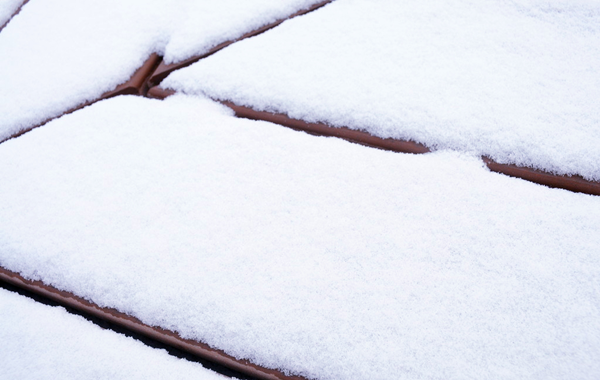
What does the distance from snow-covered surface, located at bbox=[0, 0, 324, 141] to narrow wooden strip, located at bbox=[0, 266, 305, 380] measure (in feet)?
1.00

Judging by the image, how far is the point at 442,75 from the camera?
2.11ft

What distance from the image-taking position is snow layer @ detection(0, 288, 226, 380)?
0.48m

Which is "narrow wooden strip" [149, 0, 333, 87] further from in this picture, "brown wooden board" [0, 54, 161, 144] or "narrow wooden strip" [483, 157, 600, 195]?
"narrow wooden strip" [483, 157, 600, 195]

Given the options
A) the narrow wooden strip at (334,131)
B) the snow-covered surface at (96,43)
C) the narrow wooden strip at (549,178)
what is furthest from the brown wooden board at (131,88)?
the narrow wooden strip at (549,178)

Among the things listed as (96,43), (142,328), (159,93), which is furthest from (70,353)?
(96,43)

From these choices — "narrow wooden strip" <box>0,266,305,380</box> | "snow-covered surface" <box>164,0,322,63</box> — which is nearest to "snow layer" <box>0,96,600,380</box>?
"narrow wooden strip" <box>0,266,305,380</box>

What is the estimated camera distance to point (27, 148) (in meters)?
0.67

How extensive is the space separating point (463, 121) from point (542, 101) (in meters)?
0.12

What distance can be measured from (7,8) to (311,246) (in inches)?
35.3

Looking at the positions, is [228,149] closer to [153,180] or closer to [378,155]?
[153,180]

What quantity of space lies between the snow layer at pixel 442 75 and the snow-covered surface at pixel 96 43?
6 centimetres

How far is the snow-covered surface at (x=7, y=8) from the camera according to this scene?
34.4 inches

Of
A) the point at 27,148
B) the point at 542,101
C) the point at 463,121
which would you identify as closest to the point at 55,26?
the point at 27,148

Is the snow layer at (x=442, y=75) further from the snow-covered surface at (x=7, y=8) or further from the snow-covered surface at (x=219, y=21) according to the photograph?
the snow-covered surface at (x=7, y=8)
